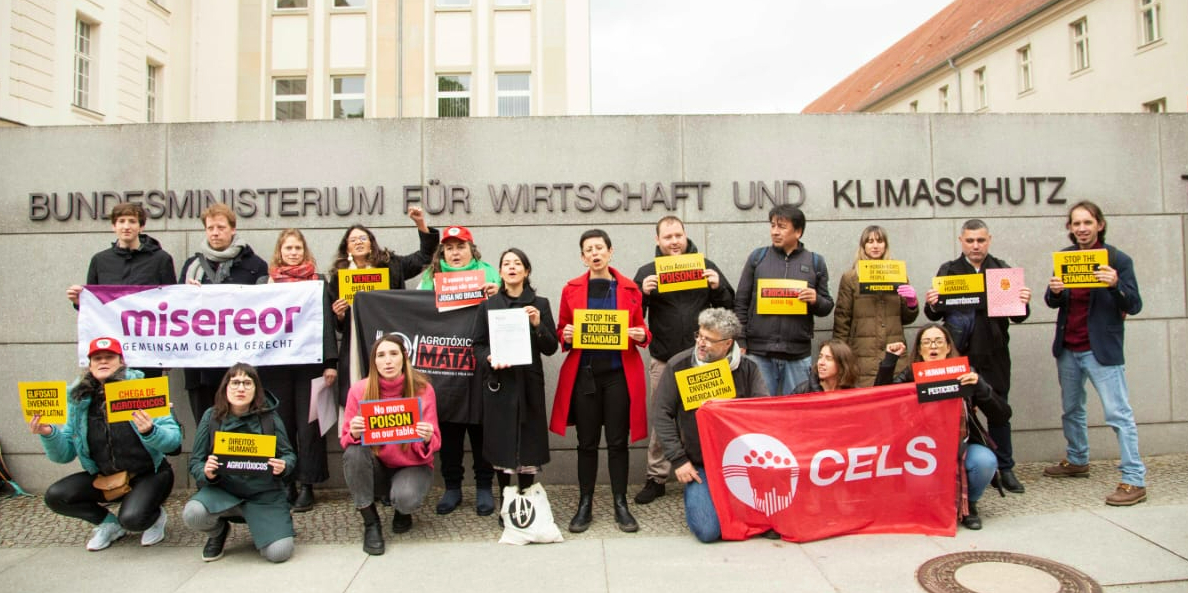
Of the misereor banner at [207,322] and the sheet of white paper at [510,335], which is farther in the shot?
the misereor banner at [207,322]

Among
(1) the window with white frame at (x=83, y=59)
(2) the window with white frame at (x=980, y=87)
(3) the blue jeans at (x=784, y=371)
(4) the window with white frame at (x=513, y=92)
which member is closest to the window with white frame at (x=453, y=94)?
(4) the window with white frame at (x=513, y=92)

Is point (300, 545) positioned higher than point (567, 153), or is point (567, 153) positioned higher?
point (567, 153)

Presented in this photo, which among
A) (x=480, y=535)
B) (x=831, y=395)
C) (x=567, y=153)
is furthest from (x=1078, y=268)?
(x=480, y=535)

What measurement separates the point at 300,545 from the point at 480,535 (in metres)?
1.12

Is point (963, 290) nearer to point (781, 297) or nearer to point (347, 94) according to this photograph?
point (781, 297)

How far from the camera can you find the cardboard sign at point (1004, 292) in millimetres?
5453

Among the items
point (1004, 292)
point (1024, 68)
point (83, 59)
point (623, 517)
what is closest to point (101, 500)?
point (623, 517)

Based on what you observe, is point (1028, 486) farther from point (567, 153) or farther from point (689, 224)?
point (567, 153)

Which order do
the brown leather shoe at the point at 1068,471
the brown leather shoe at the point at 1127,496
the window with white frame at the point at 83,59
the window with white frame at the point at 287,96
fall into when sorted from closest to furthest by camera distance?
1. the brown leather shoe at the point at 1127,496
2. the brown leather shoe at the point at 1068,471
3. the window with white frame at the point at 83,59
4. the window with white frame at the point at 287,96

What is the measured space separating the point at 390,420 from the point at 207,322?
2.10 m

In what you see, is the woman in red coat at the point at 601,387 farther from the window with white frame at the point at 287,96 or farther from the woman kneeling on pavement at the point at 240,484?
the window with white frame at the point at 287,96

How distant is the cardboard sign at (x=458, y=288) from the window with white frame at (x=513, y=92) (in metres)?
20.5

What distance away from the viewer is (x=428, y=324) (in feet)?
18.4

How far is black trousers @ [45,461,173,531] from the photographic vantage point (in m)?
4.67
